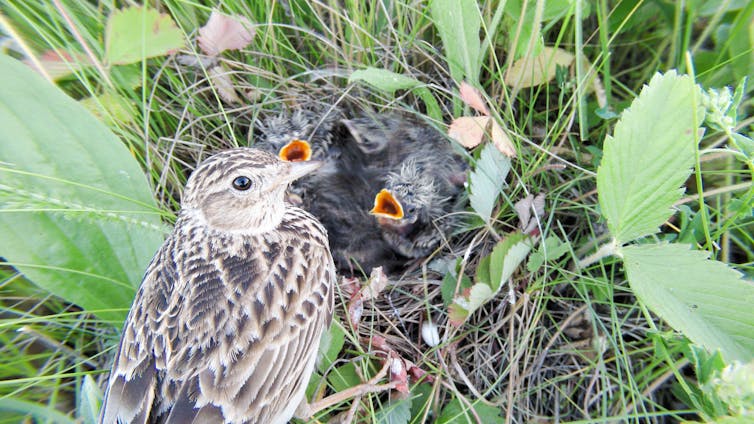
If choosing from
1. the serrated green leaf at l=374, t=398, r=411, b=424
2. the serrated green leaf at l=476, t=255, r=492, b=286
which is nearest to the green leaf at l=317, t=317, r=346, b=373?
the serrated green leaf at l=374, t=398, r=411, b=424

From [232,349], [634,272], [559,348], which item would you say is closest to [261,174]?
[232,349]

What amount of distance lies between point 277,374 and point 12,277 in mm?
1322

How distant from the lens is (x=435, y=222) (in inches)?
97.2

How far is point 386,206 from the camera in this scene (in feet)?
7.64

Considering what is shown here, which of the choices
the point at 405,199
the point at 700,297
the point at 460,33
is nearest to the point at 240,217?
the point at 405,199

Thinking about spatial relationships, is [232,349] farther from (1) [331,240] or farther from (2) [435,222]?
(2) [435,222]

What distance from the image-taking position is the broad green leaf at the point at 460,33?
2127mm

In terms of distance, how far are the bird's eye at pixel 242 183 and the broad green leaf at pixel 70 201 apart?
0.46 metres

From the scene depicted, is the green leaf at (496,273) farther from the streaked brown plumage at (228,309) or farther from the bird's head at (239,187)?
the bird's head at (239,187)

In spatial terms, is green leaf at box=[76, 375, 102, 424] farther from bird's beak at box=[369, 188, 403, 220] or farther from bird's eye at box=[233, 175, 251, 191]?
bird's beak at box=[369, 188, 403, 220]

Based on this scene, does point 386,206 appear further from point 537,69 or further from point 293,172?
point 537,69

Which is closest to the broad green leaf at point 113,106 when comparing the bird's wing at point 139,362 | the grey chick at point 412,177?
the bird's wing at point 139,362

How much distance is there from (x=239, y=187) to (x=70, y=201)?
2.35 feet

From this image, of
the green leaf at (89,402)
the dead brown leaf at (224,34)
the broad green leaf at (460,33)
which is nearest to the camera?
the green leaf at (89,402)
